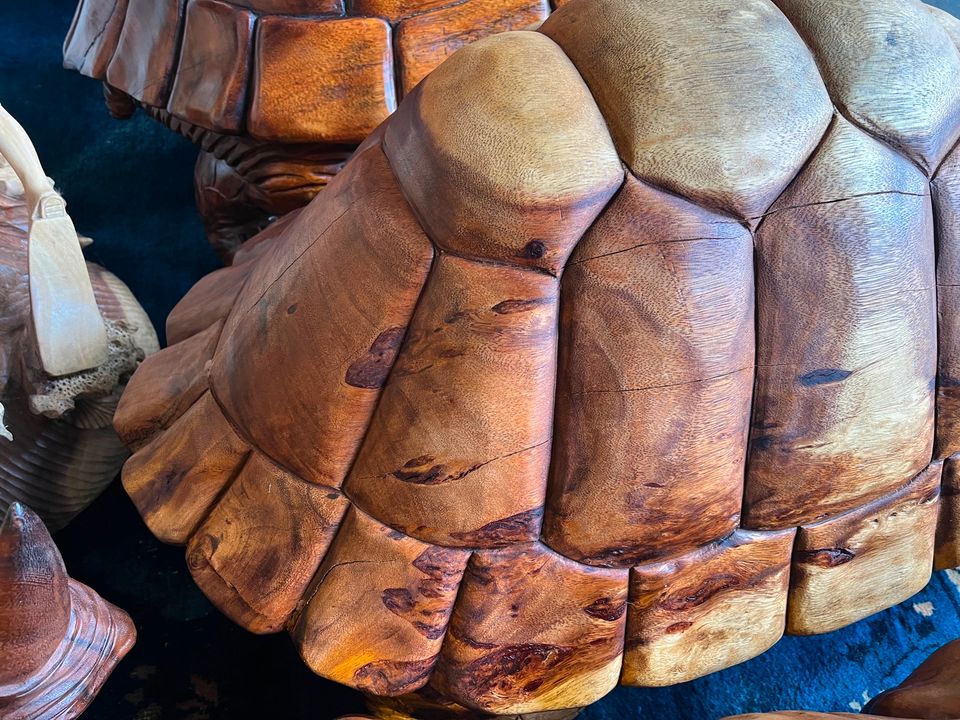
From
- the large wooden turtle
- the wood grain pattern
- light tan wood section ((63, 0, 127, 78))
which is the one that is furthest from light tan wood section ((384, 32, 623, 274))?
light tan wood section ((63, 0, 127, 78))

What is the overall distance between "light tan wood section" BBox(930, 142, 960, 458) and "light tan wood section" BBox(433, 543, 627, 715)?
0.30 metres

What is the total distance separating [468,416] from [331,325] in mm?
131

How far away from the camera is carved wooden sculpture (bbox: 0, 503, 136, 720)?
0.69 m

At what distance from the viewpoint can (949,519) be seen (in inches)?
32.8

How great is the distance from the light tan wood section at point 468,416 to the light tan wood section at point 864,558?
0.26m

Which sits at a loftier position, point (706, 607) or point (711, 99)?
point (711, 99)

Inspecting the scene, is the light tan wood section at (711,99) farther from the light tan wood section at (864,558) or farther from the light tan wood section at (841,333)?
the light tan wood section at (864,558)

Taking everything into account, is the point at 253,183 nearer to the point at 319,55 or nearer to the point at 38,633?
the point at 319,55

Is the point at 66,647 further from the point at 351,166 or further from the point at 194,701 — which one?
the point at 351,166

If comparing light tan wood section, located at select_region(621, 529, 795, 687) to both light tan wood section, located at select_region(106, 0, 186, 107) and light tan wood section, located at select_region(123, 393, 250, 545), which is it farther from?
light tan wood section, located at select_region(106, 0, 186, 107)

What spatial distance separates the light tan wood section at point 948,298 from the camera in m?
0.69

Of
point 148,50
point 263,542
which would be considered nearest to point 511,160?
point 263,542

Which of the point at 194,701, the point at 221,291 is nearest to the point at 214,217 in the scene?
the point at 221,291

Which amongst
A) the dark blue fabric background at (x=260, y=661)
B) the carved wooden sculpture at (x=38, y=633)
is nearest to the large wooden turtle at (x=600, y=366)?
the carved wooden sculpture at (x=38, y=633)
